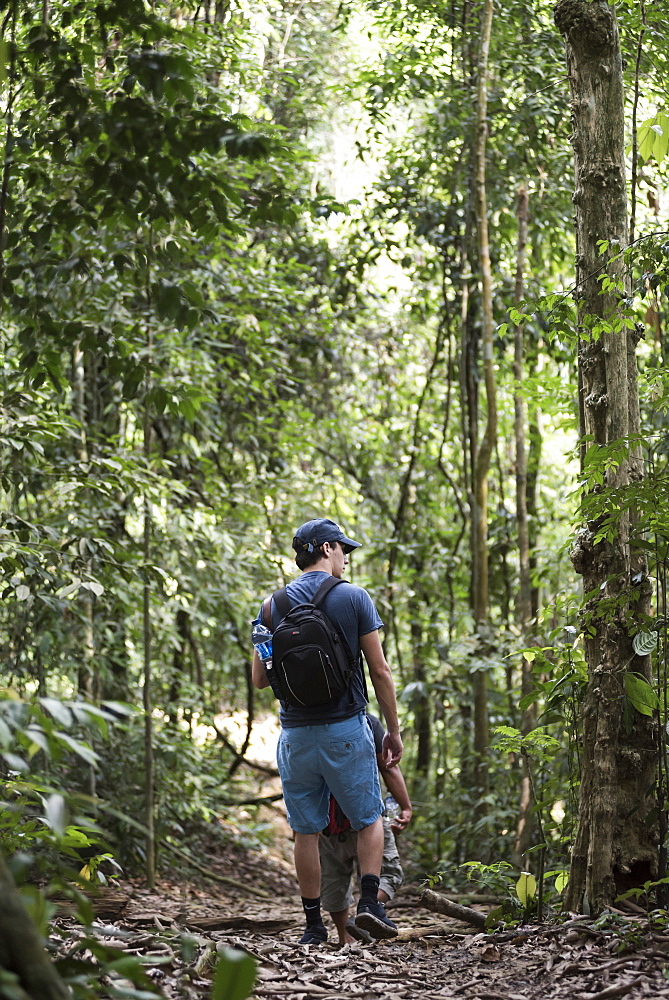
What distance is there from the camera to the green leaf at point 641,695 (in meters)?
3.23

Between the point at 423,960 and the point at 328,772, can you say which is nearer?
the point at 423,960

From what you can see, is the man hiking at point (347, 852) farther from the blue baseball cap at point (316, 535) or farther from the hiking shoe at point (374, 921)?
the blue baseball cap at point (316, 535)

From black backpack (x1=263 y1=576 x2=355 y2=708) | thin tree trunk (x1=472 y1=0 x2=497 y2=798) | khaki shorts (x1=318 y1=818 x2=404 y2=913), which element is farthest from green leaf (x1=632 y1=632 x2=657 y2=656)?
thin tree trunk (x1=472 y1=0 x2=497 y2=798)

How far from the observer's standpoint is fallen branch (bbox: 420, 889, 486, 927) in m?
3.91

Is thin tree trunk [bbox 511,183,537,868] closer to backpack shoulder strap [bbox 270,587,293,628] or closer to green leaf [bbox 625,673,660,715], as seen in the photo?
backpack shoulder strap [bbox 270,587,293,628]

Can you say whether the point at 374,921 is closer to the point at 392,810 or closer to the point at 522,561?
the point at 392,810

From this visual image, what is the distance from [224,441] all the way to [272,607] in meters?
4.49

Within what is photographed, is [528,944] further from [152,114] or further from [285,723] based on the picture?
[152,114]

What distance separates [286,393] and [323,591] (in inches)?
214

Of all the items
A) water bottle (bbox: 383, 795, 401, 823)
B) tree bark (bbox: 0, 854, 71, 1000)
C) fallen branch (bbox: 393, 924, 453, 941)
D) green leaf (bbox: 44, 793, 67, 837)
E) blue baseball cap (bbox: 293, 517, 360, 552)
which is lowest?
fallen branch (bbox: 393, 924, 453, 941)

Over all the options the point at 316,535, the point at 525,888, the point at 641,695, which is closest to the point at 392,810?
the point at 525,888

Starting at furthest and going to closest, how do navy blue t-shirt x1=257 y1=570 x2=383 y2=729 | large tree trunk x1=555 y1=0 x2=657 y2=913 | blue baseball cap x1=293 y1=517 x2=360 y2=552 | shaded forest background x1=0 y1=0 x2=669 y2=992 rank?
blue baseball cap x1=293 y1=517 x2=360 y2=552, navy blue t-shirt x1=257 y1=570 x2=383 y2=729, shaded forest background x1=0 y1=0 x2=669 y2=992, large tree trunk x1=555 y1=0 x2=657 y2=913

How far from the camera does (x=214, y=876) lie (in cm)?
677

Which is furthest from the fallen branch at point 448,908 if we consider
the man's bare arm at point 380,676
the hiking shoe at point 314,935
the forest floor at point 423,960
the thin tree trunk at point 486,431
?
the thin tree trunk at point 486,431
